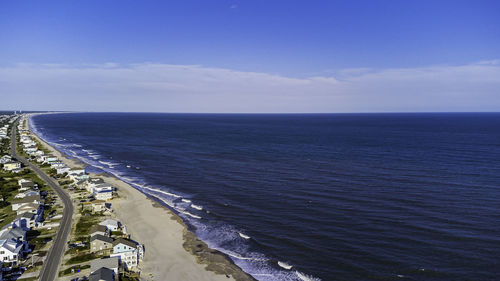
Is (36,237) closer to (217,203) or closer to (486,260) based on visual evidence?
(217,203)

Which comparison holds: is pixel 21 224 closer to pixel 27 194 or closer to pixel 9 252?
pixel 9 252

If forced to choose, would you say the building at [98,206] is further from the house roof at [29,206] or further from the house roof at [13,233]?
the house roof at [13,233]

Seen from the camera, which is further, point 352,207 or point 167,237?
point 352,207

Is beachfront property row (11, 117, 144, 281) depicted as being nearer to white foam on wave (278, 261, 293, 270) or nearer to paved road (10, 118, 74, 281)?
paved road (10, 118, 74, 281)

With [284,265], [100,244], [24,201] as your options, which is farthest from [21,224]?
[284,265]

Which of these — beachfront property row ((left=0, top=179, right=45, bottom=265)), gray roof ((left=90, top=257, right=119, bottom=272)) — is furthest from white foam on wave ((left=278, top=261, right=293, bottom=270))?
beachfront property row ((left=0, top=179, right=45, bottom=265))

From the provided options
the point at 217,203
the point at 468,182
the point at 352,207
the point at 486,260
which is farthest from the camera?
the point at 468,182

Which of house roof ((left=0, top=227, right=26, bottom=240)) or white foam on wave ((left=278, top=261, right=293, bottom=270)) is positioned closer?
white foam on wave ((left=278, top=261, right=293, bottom=270))

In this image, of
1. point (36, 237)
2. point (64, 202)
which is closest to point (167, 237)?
point (36, 237)
